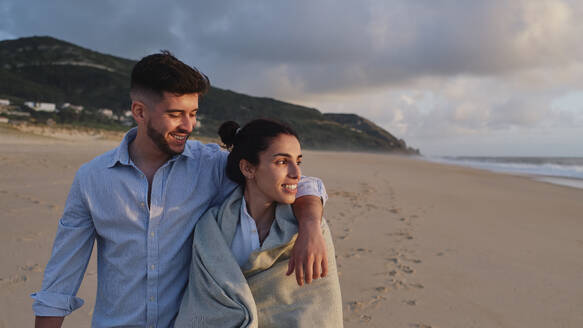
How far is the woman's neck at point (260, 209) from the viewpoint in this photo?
1752mm

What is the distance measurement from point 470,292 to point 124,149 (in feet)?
11.3

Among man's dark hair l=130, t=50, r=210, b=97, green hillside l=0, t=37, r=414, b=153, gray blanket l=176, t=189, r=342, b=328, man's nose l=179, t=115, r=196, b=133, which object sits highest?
green hillside l=0, t=37, r=414, b=153

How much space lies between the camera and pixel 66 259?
5.45ft

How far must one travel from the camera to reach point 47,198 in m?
6.36

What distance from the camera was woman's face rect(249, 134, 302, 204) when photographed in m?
1.69

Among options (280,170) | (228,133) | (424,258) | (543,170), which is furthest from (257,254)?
(543,170)

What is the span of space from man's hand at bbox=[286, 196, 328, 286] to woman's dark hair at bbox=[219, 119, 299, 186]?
407mm

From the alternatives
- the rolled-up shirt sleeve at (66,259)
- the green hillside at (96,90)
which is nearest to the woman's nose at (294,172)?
the rolled-up shirt sleeve at (66,259)

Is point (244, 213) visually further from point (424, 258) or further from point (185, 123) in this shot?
point (424, 258)

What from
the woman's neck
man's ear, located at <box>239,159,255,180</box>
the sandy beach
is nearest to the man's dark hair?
man's ear, located at <box>239,159,255,180</box>

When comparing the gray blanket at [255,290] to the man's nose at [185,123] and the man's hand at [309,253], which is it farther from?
the man's nose at [185,123]

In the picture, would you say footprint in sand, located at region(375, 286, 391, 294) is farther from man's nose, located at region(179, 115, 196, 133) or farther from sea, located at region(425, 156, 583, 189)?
sea, located at region(425, 156, 583, 189)

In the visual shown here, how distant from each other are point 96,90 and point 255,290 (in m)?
75.1

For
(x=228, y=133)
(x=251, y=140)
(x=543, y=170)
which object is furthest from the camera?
(x=543, y=170)
